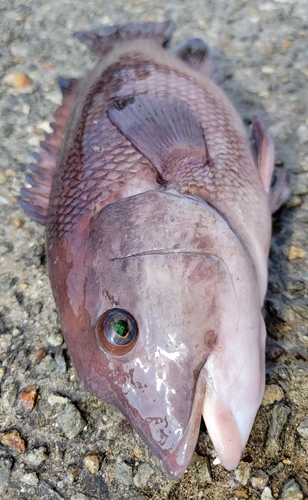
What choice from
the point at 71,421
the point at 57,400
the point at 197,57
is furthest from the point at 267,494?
the point at 197,57

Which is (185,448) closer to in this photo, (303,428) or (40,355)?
(303,428)

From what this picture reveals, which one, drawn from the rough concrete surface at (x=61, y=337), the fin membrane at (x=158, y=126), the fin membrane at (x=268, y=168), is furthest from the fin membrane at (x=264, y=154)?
the fin membrane at (x=158, y=126)

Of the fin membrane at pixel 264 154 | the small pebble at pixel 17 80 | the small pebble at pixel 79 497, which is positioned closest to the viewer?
the small pebble at pixel 79 497

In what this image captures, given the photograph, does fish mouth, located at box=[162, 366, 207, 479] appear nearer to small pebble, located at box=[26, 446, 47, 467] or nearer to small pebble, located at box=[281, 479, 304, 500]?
small pebble, located at box=[281, 479, 304, 500]

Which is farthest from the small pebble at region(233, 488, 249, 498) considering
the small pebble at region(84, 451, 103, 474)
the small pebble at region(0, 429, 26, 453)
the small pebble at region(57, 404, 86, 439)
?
the small pebble at region(0, 429, 26, 453)

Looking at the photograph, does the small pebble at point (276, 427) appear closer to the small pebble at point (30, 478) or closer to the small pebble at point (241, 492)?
the small pebble at point (241, 492)

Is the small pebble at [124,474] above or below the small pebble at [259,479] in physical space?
below

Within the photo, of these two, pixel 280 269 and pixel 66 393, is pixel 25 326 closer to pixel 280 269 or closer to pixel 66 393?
pixel 66 393
